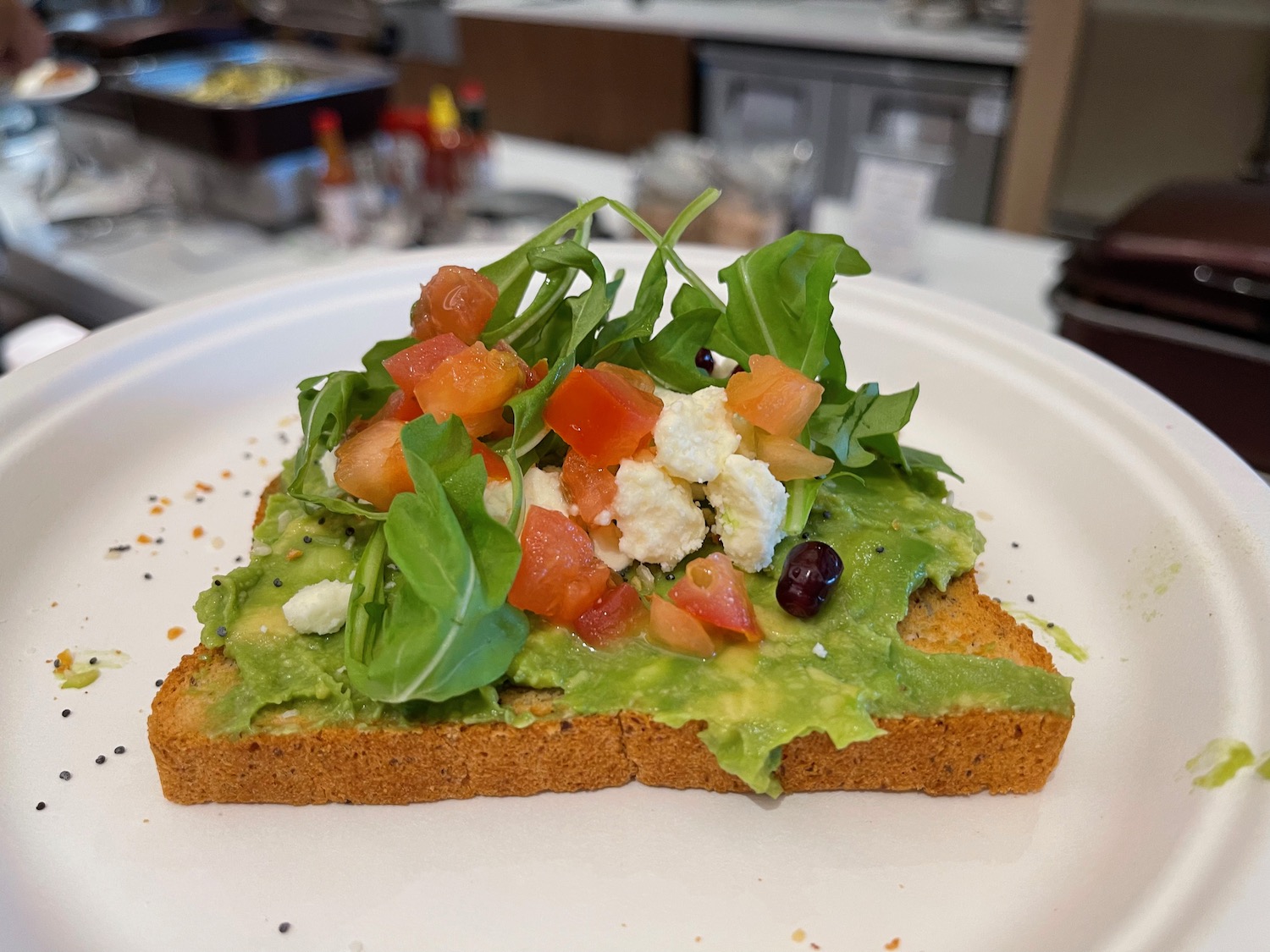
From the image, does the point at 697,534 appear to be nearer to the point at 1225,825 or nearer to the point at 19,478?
the point at 1225,825

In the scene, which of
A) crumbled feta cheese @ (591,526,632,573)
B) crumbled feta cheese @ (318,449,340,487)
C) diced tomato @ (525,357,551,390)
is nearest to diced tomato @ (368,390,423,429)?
crumbled feta cheese @ (318,449,340,487)

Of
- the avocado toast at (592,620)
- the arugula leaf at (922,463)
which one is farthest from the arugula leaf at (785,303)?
the arugula leaf at (922,463)

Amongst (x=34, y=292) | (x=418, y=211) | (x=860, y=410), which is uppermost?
(x=860, y=410)

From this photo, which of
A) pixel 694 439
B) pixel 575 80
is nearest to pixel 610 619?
pixel 694 439

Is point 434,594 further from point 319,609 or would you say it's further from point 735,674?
point 735,674

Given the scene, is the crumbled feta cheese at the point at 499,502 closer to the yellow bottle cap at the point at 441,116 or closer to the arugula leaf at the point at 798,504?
the arugula leaf at the point at 798,504

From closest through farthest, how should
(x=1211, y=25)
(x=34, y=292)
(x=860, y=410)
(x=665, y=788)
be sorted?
1. (x=665, y=788)
2. (x=860, y=410)
3. (x=34, y=292)
4. (x=1211, y=25)

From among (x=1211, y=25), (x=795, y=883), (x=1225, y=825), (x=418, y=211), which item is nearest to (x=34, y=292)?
(x=418, y=211)
